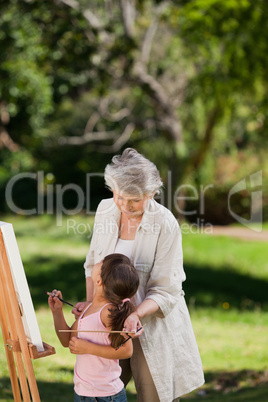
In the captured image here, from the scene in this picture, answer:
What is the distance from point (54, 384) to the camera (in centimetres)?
448

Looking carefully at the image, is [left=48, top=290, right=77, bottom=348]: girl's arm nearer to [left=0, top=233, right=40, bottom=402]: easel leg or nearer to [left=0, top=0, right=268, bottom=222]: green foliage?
[left=0, top=233, right=40, bottom=402]: easel leg

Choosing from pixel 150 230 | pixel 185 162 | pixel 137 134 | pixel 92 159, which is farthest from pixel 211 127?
pixel 150 230

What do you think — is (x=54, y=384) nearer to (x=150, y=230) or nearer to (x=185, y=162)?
(x=150, y=230)

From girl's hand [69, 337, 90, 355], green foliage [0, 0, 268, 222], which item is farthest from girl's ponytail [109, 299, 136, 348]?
green foliage [0, 0, 268, 222]

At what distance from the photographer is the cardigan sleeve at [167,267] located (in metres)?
2.50

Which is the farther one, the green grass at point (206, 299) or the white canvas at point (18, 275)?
the green grass at point (206, 299)

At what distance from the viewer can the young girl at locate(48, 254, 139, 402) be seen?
7.57 ft

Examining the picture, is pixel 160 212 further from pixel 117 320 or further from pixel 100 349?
pixel 100 349

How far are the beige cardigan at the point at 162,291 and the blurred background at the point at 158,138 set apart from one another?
5.98 ft

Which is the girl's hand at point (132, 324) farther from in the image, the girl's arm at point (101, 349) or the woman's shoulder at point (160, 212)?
the woman's shoulder at point (160, 212)

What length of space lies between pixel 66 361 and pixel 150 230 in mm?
3222

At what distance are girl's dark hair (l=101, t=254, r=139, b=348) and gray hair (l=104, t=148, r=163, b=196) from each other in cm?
29

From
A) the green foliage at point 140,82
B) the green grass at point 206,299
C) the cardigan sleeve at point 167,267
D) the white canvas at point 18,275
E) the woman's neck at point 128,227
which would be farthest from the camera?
the green foliage at point 140,82

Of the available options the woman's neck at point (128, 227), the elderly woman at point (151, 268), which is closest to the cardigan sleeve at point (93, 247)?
the elderly woman at point (151, 268)
